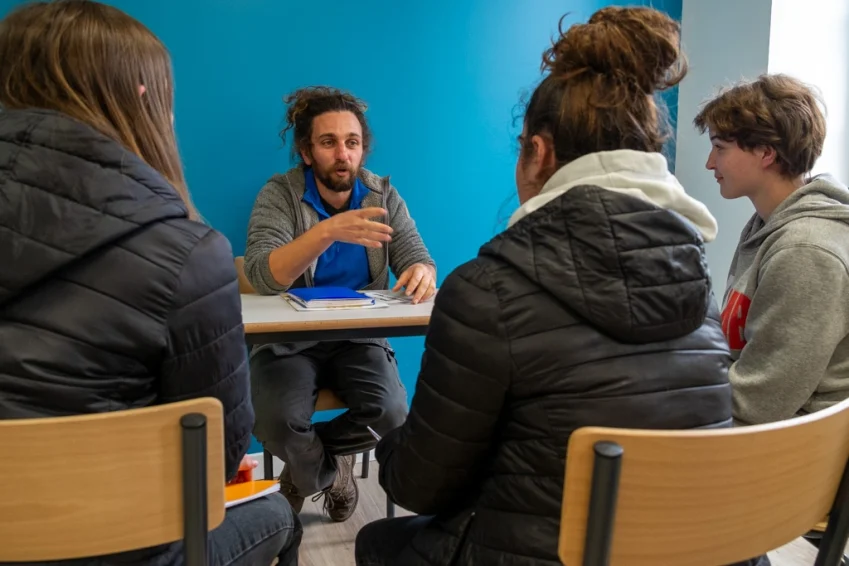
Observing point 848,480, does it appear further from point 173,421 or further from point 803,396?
point 173,421

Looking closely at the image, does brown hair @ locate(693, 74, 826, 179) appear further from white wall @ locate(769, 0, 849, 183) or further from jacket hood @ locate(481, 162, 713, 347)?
white wall @ locate(769, 0, 849, 183)

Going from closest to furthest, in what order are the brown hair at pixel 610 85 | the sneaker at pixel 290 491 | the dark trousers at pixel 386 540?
the brown hair at pixel 610 85, the dark trousers at pixel 386 540, the sneaker at pixel 290 491

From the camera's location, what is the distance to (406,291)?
1.97 meters

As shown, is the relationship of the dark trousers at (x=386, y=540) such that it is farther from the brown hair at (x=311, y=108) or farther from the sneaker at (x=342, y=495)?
the brown hair at (x=311, y=108)

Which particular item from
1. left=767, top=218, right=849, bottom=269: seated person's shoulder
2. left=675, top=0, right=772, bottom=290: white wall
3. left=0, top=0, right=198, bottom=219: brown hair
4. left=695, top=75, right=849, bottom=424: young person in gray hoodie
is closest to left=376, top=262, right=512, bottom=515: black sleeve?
left=0, top=0, right=198, bottom=219: brown hair

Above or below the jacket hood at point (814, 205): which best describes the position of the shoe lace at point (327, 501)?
below

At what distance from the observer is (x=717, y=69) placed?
281 centimetres

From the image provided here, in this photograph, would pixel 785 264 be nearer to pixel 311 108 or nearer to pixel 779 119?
pixel 779 119

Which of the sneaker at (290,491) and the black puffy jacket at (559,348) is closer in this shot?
the black puffy jacket at (559,348)

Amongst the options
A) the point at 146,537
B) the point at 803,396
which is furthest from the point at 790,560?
the point at 146,537

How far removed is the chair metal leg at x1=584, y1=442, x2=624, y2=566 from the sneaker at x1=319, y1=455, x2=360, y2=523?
1.60m

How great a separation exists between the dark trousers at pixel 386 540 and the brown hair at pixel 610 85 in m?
0.65

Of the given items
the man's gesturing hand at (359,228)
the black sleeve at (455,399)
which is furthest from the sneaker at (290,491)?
the black sleeve at (455,399)

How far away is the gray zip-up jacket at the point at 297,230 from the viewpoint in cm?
202
